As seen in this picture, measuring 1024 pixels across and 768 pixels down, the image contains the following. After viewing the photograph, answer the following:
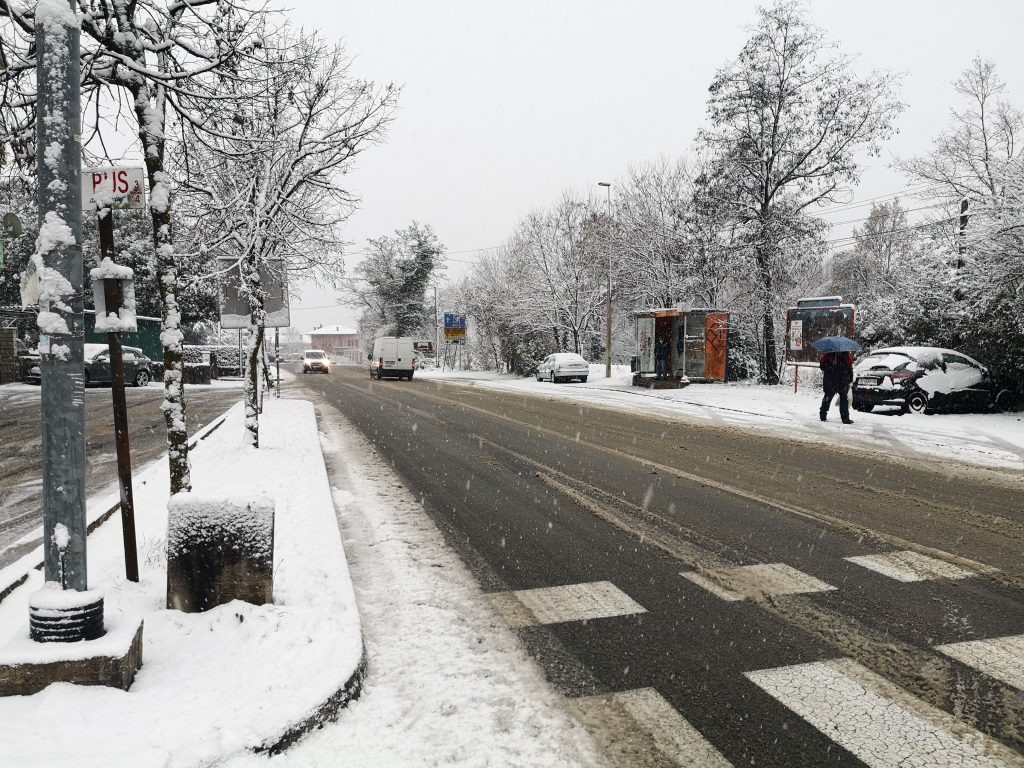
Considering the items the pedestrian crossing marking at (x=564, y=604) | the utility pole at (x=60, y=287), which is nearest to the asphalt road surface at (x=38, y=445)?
the utility pole at (x=60, y=287)

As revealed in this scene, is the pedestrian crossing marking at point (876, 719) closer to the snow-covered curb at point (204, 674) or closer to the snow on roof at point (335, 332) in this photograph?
the snow-covered curb at point (204, 674)

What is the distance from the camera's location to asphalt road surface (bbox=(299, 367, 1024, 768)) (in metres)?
2.91

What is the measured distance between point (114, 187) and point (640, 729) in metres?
4.20

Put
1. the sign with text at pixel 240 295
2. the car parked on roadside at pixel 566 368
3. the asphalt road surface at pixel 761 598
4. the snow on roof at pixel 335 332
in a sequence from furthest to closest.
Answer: the snow on roof at pixel 335 332
the car parked on roadside at pixel 566 368
the sign with text at pixel 240 295
the asphalt road surface at pixel 761 598

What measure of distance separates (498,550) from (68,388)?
3.40m

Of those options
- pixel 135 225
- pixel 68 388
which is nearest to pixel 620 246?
pixel 135 225

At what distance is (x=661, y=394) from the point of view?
23.2m

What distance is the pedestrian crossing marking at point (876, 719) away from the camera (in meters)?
2.69

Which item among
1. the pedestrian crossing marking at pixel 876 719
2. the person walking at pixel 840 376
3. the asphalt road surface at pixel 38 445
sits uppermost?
the person walking at pixel 840 376

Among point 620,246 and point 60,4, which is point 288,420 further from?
point 620,246

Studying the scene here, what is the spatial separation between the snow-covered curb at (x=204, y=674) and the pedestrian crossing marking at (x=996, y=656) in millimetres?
3146

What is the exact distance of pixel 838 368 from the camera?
1459 centimetres

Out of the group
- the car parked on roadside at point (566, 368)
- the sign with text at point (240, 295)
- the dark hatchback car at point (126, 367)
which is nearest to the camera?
the sign with text at point (240, 295)

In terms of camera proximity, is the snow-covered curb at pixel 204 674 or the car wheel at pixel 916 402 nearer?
the snow-covered curb at pixel 204 674
